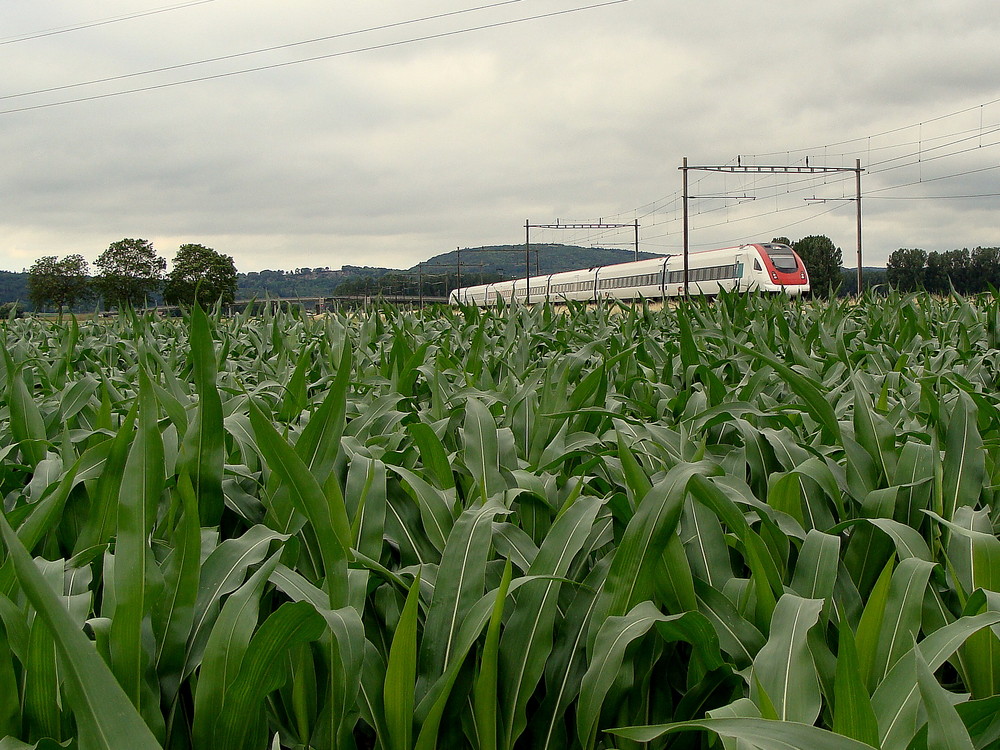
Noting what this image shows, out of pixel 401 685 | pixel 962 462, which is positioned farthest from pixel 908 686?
pixel 962 462

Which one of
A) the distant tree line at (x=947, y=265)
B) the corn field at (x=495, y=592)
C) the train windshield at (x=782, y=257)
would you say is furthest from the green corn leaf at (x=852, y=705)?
the distant tree line at (x=947, y=265)

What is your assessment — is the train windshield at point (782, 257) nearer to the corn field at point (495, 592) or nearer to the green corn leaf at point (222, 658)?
the corn field at point (495, 592)

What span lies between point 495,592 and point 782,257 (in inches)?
1268

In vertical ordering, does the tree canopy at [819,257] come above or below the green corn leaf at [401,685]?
above

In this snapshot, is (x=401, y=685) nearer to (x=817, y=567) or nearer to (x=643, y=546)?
(x=643, y=546)

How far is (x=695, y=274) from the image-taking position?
33938 mm

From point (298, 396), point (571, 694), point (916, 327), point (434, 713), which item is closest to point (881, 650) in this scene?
point (571, 694)

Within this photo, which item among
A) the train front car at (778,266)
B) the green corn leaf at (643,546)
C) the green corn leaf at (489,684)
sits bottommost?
the green corn leaf at (489,684)

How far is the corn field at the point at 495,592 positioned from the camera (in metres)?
0.68

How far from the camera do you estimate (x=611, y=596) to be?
0.81 meters

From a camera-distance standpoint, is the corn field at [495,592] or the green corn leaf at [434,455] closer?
the corn field at [495,592]

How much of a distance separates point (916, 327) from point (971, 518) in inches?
107

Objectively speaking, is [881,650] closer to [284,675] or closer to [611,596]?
[611,596]

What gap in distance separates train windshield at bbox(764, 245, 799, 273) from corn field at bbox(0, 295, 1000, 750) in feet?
102
